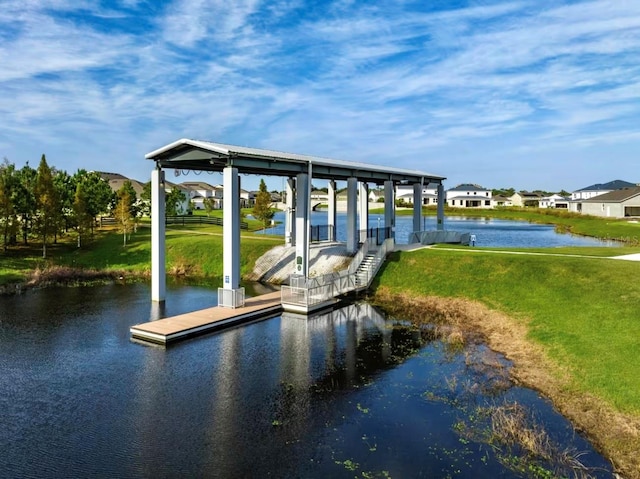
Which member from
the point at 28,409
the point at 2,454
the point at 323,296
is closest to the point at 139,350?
the point at 28,409

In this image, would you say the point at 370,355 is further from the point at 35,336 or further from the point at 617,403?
the point at 35,336

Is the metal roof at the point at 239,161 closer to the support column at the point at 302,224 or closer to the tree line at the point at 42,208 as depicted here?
the support column at the point at 302,224

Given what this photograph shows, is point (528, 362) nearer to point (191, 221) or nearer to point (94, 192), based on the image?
point (94, 192)

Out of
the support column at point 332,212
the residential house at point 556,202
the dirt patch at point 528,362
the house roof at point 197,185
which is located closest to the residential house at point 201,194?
the house roof at point 197,185

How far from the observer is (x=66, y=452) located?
37.8 feet

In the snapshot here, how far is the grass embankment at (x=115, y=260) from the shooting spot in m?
36.9

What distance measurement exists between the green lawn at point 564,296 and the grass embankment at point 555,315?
0.12 feet

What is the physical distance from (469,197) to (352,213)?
129487 millimetres

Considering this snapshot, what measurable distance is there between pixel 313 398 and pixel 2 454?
8472 mm

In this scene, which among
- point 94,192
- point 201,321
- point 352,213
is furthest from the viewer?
point 94,192

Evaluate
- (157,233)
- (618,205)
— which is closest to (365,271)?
(157,233)

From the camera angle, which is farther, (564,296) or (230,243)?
(230,243)

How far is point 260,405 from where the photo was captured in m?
14.2

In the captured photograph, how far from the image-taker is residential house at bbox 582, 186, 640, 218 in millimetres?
82375
